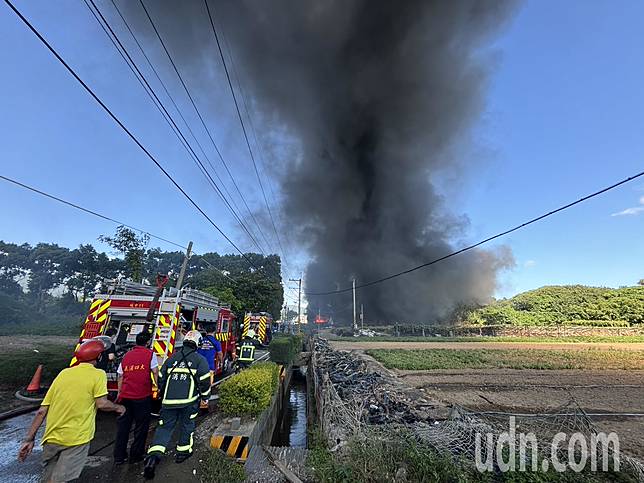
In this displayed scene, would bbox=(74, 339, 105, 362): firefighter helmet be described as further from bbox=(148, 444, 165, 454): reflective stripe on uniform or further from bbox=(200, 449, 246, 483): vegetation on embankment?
bbox=(200, 449, 246, 483): vegetation on embankment

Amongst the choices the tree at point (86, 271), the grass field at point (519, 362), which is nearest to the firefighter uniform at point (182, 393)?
the grass field at point (519, 362)

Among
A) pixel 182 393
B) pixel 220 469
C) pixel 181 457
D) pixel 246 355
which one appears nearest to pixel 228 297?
pixel 246 355

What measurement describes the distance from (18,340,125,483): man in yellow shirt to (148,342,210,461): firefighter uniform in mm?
1093

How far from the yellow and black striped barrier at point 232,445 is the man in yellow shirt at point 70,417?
6.49 ft

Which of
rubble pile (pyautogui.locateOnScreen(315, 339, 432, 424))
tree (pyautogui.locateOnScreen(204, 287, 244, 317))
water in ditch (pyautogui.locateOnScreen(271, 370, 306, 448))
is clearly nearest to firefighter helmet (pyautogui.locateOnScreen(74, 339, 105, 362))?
rubble pile (pyautogui.locateOnScreen(315, 339, 432, 424))

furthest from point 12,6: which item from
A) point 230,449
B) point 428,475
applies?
point 428,475

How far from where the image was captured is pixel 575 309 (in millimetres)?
54844

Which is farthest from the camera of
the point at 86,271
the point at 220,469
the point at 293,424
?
the point at 86,271

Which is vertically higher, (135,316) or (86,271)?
(86,271)

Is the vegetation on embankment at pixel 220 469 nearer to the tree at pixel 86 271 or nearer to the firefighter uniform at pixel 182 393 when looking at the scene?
the firefighter uniform at pixel 182 393

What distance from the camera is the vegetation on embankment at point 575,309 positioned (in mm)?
50250

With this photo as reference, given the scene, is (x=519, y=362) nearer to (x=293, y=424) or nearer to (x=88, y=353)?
(x=293, y=424)

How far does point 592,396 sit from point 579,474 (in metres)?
10.9

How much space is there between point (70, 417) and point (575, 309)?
70269mm
